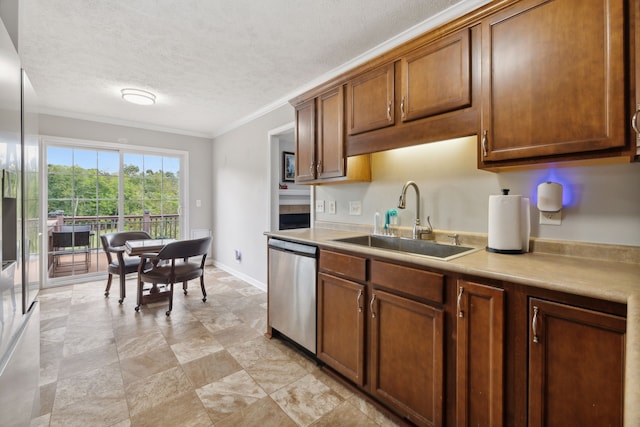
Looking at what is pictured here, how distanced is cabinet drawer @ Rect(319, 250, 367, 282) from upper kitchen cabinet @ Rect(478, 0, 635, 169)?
87 cm

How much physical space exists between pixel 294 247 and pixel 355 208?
0.73m

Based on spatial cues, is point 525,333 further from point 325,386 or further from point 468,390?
point 325,386

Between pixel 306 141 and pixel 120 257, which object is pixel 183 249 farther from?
pixel 306 141

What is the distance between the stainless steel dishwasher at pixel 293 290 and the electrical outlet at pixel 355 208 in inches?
27.5

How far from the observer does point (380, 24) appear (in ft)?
6.73

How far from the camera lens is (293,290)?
7.41 feet

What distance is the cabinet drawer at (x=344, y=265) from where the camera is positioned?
173 centimetres

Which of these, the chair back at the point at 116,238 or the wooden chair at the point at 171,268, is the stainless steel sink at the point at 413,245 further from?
the chair back at the point at 116,238

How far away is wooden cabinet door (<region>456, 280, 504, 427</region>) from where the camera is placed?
1.17m

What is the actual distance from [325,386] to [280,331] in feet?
2.18

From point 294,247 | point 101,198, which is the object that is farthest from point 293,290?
point 101,198

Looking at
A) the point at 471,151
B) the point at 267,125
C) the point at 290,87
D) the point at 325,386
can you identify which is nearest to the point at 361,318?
the point at 325,386

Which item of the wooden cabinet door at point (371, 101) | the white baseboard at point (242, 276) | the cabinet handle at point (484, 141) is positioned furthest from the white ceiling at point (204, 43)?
the white baseboard at point (242, 276)

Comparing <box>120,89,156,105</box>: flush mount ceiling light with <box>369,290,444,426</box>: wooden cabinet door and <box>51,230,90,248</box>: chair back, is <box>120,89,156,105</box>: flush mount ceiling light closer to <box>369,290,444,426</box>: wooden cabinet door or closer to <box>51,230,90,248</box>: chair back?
<box>51,230,90,248</box>: chair back
